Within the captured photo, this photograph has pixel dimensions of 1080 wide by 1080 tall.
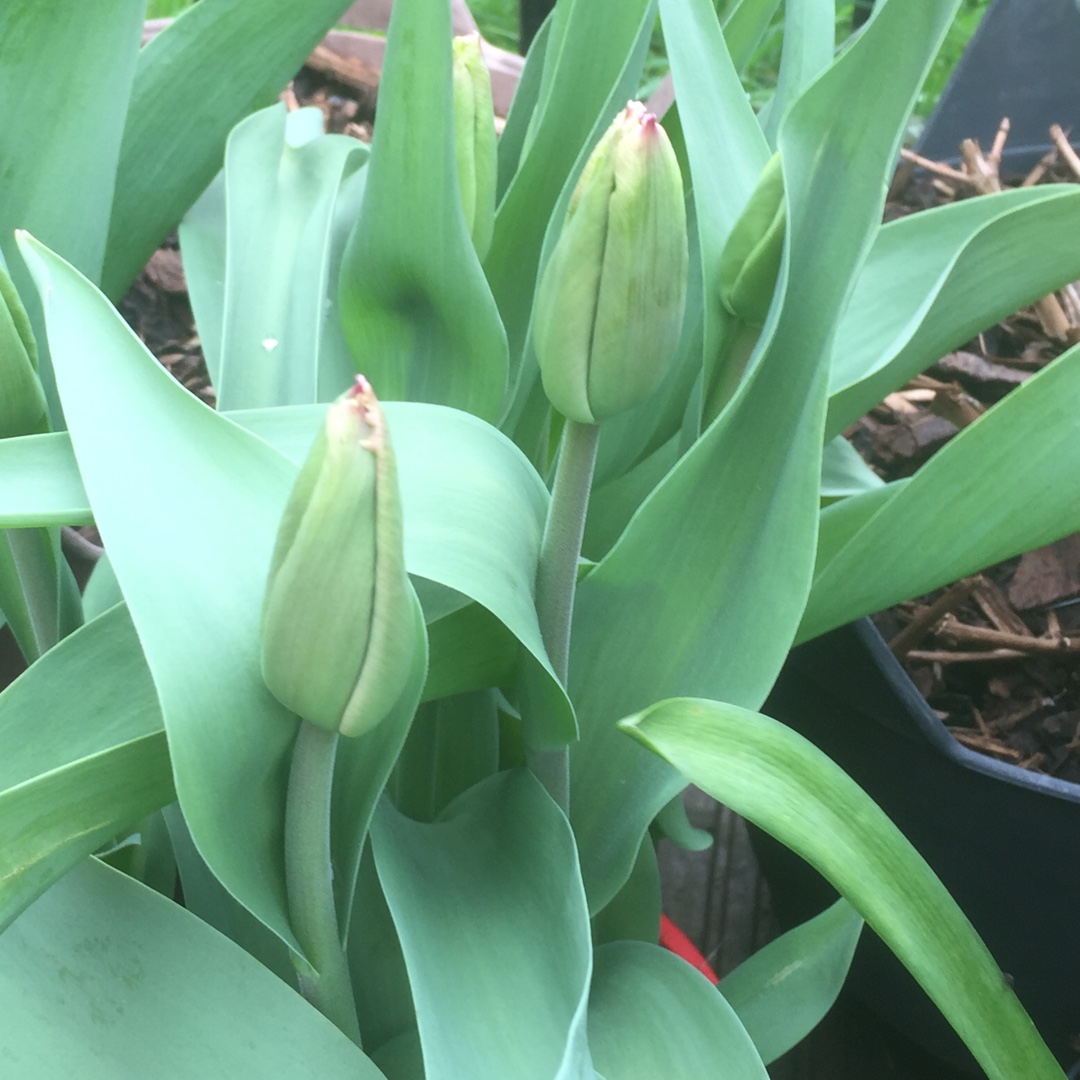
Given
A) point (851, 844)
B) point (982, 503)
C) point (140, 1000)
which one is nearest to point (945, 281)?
point (982, 503)

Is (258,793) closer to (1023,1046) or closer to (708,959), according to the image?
(1023,1046)

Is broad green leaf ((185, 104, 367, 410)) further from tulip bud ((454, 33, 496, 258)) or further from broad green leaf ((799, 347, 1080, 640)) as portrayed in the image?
broad green leaf ((799, 347, 1080, 640))

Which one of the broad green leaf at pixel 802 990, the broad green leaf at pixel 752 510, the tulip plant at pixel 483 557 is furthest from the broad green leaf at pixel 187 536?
the broad green leaf at pixel 802 990

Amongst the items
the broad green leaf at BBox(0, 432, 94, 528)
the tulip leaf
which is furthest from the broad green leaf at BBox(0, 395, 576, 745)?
the tulip leaf

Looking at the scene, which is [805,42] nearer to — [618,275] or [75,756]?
[618,275]

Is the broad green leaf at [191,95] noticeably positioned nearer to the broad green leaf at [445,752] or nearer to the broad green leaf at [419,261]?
the broad green leaf at [419,261]

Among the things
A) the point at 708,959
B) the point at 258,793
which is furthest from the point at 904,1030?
the point at 258,793
